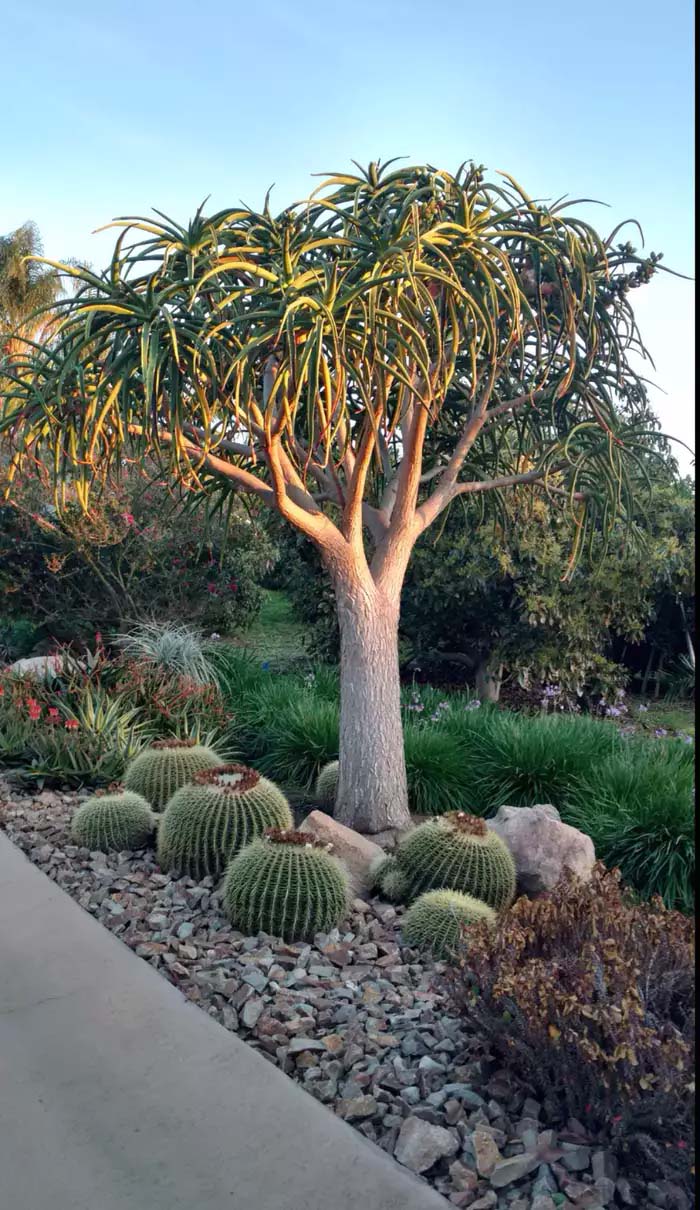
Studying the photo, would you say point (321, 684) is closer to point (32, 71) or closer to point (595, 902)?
point (595, 902)

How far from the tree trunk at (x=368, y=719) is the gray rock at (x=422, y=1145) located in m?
3.55

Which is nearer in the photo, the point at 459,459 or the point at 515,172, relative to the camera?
the point at 515,172

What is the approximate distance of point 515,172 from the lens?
6406 millimetres

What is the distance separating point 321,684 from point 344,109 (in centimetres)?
807

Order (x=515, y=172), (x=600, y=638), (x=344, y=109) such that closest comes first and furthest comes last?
(x=344, y=109)
(x=515, y=172)
(x=600, y=638)

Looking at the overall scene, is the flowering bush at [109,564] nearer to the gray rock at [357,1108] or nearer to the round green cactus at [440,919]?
the round green cactus at [440,919]

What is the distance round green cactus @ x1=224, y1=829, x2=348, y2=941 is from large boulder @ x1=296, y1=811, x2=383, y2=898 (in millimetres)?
699

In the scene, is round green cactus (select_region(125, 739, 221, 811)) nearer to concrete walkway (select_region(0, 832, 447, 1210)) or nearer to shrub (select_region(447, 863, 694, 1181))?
concrete walkway (select_region(0, 832, 447, 1210))

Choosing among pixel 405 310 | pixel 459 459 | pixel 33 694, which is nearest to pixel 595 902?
pixel 405 310

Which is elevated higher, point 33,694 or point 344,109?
point 344,109

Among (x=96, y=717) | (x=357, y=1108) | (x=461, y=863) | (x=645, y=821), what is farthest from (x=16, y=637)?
(x=357, y=1108)

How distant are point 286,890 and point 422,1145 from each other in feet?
5.64

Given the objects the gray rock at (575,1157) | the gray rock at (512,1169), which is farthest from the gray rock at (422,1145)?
the gray rock at (575,1157)

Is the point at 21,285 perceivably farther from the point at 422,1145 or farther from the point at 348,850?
the point at 422,1145
